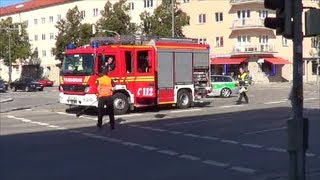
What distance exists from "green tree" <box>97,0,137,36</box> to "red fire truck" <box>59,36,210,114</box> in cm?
4062

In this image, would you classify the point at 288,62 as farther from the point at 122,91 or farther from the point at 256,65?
the point at 122,91

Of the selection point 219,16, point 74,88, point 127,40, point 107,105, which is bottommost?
point 107,105

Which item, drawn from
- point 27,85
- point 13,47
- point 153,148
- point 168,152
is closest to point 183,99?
point 153,148

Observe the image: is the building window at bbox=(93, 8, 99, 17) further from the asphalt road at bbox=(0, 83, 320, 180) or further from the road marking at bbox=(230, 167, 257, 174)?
the road marking at bbox=(230, 167, 257, 174)

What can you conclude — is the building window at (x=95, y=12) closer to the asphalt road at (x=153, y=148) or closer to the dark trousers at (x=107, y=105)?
the asphalt road at (x=153, y=148)

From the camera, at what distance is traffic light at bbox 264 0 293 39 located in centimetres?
772

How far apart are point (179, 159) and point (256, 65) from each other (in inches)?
2389

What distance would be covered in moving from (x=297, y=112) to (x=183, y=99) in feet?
56.6

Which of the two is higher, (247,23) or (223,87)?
(247,23)

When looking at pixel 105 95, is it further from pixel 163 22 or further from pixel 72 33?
pixel 72 33

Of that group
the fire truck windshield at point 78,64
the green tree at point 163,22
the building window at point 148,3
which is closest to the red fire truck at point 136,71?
the fire truck windshield at point 78,64

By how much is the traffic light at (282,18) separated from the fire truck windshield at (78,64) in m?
14.4

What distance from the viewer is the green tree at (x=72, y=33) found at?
234 ft

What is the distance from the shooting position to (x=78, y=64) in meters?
22.3
